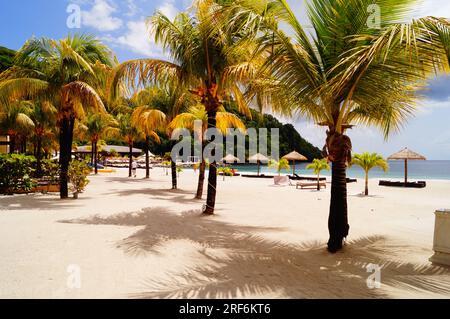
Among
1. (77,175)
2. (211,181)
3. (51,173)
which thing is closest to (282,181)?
(211,181)

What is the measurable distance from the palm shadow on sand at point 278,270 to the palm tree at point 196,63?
121 inches

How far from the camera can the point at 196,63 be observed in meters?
8.59

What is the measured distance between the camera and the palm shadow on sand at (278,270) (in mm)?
3691

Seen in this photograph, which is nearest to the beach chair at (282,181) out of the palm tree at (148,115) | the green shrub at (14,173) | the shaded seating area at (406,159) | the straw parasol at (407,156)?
the shaded seating area at (406,159)

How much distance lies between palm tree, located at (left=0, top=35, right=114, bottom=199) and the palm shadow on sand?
5997 millimetres

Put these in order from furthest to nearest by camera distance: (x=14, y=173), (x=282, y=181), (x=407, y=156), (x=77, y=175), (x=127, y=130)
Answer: (x=127, y=130), (x=282, y=181), (x=407, y=156), (x=14, y=173), (x=77, y=175)

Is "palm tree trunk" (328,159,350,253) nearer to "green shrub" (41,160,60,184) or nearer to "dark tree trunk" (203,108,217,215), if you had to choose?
"dark tree trunk" (203,108,217,215)

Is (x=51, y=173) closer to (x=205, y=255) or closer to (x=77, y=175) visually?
(x=77, y=175)

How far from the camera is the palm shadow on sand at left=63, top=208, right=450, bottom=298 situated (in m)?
3.69

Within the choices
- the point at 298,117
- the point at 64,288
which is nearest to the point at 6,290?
the point at 64,288

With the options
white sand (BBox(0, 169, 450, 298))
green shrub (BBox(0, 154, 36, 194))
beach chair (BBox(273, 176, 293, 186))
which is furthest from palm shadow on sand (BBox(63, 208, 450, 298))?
beach chair (BBox(273, 176, 293, 186))

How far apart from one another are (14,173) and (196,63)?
8691 millimetres
